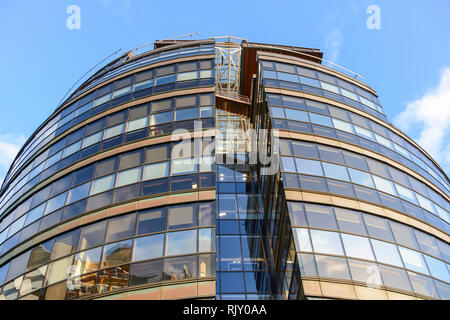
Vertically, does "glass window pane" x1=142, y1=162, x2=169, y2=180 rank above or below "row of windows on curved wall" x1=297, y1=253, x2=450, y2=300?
above

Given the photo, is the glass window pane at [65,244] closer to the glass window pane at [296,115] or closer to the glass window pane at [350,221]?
the glass window pane at [350,221]

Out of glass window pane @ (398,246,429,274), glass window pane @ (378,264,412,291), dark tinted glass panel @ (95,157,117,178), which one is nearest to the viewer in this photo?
glass window pane @ (378,264,412,291)

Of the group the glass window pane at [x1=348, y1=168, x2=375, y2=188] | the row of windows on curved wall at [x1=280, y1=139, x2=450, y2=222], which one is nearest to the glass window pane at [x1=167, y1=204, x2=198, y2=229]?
the row of windows on curved wall at [x1=280, y1=139, x2=450, y2=222]

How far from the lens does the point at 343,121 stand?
81.3 feet

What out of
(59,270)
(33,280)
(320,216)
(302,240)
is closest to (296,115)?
(320,216)

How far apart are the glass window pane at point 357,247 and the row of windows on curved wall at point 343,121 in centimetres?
854

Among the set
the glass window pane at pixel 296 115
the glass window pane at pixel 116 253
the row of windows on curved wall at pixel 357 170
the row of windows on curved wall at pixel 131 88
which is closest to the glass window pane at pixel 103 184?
the glass window pane at pixel 116 253

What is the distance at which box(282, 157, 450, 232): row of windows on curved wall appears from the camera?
19.7 meters

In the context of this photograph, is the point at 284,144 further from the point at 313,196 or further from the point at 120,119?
the point at 120,119

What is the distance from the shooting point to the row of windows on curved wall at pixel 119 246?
55.1 feet

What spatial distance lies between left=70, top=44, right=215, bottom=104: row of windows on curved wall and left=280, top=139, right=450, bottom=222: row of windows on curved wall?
12270mm

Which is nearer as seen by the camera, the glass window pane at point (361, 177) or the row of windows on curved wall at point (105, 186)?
the row of windows on curved wall at point (105, 186)

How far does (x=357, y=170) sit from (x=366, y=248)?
5420 mm

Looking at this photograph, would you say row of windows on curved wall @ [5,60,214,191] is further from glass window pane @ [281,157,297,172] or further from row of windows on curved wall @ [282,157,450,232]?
row of windows on curved wall @ [282,157,450,232]
